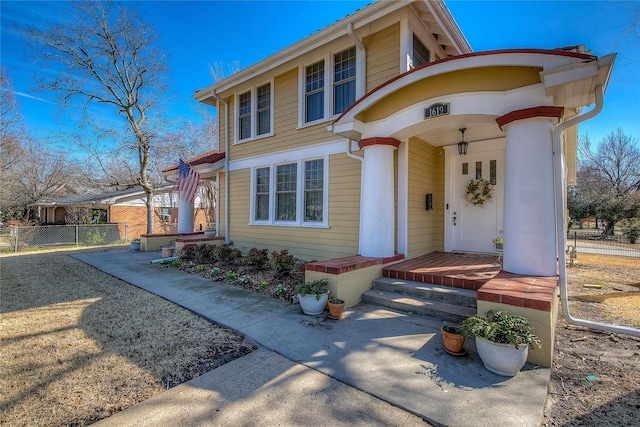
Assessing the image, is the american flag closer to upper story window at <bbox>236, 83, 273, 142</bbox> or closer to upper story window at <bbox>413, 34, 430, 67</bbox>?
upper story window at <bbox>236, 83, 273, 142</bbox>

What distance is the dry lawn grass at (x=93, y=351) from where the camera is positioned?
7.74 ft

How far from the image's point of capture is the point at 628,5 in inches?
170

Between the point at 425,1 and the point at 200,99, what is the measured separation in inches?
300

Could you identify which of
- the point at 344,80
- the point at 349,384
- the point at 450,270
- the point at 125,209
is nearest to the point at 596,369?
the point at 450,270

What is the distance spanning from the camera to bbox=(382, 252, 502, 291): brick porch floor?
439 centimetres

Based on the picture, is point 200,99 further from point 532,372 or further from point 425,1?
point 532,372

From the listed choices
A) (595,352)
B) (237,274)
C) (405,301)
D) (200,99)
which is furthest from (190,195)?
(595,352)

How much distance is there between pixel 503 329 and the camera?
2.76 m

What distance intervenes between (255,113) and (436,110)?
589 centimetres

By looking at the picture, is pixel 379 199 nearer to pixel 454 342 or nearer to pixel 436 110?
pixel 436 110

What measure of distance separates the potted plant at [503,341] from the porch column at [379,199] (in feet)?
8.17

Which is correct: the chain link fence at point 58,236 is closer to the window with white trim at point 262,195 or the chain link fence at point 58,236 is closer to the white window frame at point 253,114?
the white window frame at point 253,114

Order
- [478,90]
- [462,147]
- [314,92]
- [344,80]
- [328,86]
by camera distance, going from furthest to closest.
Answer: [314,92], [328,86], [344,80], [462,147], [478,90]

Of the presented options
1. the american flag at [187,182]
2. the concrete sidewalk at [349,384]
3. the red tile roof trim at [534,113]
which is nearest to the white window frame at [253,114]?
the american flag at [187,182]
